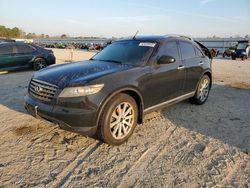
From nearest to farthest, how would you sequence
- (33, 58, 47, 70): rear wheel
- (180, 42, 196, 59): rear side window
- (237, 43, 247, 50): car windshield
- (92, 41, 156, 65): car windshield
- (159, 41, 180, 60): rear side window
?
(92, 41, 156, 65): car windshield → (159, 41, 180, 60): rear side window → (180, 42, 196, 59): rear side window → (33, 58, 47, 70): rear wheel → (237, 43, 247, 50): car windshield

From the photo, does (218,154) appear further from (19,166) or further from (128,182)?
(19,166)

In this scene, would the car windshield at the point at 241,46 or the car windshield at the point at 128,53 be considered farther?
the car windshield at the point at 241,46

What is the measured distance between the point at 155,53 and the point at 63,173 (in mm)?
2823

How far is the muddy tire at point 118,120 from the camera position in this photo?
4.13 metres

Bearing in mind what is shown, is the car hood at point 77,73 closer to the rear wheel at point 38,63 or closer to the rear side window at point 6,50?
the rear side window at point 6,50

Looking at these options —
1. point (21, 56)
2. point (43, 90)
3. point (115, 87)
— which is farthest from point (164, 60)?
point (21, 56)

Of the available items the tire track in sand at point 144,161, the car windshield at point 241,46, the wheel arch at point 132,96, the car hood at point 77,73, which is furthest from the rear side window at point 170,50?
the car windshield at point 241,46

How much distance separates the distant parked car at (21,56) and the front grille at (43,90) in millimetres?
8210

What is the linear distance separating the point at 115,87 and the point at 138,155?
108 centimetres

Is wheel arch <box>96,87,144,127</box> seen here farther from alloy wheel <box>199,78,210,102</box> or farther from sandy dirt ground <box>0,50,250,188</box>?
alloy wheel <box>199,78,210,102</box>

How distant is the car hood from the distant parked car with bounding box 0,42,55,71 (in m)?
7.97

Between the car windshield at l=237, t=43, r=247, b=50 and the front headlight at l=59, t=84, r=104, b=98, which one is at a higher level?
the front headlight at l=59, t=84, r=104, b=98

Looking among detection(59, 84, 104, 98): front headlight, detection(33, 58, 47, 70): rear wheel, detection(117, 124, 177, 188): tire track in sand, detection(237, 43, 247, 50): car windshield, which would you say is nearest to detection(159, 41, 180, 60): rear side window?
detection(117, 124, 177, 188): tire track in sand

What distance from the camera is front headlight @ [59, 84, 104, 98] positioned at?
398 cm
